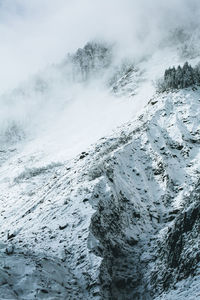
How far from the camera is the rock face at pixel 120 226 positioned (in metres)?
23.5

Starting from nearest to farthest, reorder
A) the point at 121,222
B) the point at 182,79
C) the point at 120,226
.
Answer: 1. the point at 120,226
2. the point at 121,222
3. the point at 182,79

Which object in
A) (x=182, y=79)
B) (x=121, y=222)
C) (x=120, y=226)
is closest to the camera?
(x=120, y=226)

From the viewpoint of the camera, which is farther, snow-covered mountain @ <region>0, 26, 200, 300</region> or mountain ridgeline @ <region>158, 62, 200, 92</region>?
mountain ridgeline @ <region>158, 62, 200, 92</region>

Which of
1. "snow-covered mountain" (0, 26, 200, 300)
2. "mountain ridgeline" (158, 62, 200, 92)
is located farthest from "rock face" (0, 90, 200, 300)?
"mountain ridgeline" (158, 62, 200, 92)

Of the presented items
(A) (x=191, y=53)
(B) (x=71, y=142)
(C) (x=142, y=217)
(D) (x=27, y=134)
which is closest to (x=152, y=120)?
(C) (x=142, y=217)

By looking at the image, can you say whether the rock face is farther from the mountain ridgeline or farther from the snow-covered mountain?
the mountain ridgeline


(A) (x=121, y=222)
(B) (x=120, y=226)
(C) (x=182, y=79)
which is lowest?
(B) (x=120, y=226)

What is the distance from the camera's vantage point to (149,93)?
12325 centimetres

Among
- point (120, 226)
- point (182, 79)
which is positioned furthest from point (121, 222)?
point (182, 79)

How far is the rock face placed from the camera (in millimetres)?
23547

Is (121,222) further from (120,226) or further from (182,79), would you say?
(182,79)

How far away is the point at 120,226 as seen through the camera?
3678 centimetres

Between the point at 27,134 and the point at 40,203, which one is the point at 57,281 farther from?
the point at 27,134

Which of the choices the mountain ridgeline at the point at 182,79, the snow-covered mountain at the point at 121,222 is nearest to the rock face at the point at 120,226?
the snow-covered mountain at the point at 121,222
